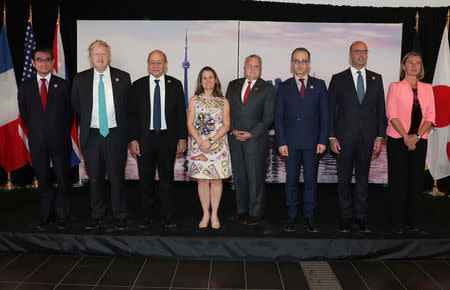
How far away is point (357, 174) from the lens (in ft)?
10.4

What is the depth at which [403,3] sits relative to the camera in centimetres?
442

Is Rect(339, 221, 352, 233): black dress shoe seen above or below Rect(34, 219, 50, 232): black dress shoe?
above

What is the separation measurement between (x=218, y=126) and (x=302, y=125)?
29.8 inches

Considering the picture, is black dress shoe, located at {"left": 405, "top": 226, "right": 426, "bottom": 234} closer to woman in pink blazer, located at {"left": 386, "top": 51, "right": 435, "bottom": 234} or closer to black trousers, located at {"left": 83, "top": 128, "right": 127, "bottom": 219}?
woman in pink blazer, located at {"left": 386, "top": 51, "right": 435, "bottom": 234}

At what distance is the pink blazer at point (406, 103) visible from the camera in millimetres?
3115

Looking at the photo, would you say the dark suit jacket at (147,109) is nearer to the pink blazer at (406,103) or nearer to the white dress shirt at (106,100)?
the white dress shirt at (106,100)

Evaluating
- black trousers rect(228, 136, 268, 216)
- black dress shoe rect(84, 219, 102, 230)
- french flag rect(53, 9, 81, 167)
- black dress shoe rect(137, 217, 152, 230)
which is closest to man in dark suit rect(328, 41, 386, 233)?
black trousers rect(228, 136, 268, 216)

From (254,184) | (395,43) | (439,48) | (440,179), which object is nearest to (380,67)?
(395,43)

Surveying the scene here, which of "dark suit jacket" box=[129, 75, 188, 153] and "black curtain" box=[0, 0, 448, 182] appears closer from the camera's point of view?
"dark suit jacket" box=[129, 75, 188, 153]

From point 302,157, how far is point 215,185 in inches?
33.3

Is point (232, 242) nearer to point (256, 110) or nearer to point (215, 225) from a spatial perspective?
point (215, 225)

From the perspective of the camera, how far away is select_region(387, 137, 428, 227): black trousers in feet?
10.4

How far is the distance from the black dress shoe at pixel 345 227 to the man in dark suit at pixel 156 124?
1550mm

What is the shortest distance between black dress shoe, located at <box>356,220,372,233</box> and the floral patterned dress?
4.24 ft
